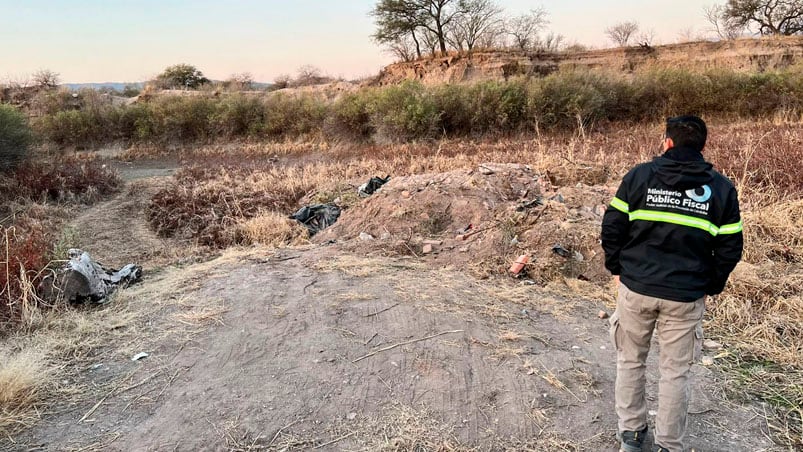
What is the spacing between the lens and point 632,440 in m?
2.48

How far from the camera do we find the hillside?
2259 centimetres

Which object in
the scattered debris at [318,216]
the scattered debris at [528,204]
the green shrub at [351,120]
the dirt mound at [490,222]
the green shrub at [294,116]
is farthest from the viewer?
the green shrub at [294,116]

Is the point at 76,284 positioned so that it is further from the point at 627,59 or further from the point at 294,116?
the point at 627,59

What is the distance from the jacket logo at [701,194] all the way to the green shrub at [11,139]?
1592 centimetres

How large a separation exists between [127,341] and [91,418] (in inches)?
41.0

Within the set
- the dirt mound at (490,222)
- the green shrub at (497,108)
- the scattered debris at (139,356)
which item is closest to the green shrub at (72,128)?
the green shrub at (497,108)

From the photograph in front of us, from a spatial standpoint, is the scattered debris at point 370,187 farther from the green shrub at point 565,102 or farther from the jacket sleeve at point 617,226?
the green shrub at point 565,102

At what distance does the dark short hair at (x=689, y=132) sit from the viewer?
87.6 inches

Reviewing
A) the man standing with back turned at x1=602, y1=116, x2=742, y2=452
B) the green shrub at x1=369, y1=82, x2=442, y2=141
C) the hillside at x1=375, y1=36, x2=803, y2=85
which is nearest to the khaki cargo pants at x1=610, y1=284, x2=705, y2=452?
the man standing with back turned at x1=602, y1=116, x2=742, y2=452

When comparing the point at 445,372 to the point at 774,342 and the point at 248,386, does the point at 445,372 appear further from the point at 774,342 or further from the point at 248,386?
the point at 774,342

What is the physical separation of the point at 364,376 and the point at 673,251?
2046 mm

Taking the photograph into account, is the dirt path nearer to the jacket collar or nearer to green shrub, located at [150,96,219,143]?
the jacket collar

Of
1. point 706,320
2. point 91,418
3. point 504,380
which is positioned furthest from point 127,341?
point 706,320

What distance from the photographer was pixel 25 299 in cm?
416
